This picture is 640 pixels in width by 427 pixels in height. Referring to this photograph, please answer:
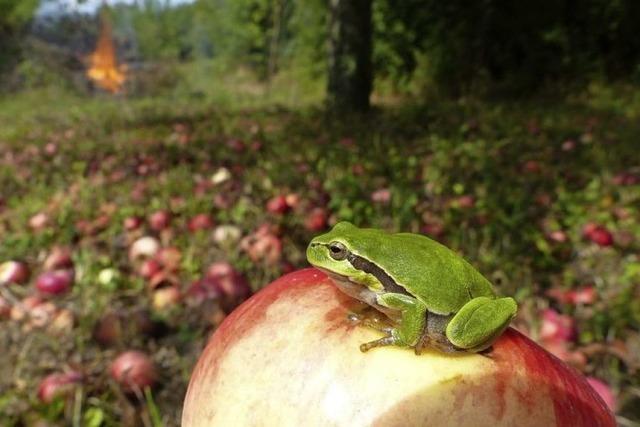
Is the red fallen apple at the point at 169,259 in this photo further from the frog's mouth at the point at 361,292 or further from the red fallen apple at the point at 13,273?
the frog's mouth at the point at 361,292

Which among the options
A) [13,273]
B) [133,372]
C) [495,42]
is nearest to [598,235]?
[133,372]

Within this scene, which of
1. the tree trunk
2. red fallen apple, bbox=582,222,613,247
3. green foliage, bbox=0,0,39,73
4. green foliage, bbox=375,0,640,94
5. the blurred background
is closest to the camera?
the blurred background

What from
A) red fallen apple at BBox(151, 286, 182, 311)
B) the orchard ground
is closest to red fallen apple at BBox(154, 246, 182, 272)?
the orchard ground

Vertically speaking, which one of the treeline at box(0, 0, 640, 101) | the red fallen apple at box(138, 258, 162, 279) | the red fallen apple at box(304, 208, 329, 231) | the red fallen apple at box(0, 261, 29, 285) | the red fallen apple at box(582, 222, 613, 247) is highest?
the treeline at box(0, 0, 640, 101)

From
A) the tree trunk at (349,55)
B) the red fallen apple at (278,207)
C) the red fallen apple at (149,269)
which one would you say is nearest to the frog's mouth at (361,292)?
the red fallen apple at (149,269)

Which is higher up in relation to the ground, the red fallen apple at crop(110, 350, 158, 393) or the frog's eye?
the frog's eye

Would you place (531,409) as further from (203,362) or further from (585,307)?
(585,307)

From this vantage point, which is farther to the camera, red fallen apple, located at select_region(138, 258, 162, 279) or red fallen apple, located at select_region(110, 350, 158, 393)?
red fallen apple, located at select_region(138, 258, 162, 279)

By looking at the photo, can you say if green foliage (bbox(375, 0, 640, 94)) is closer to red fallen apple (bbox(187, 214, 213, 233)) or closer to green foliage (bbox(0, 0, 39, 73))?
red fallen apple (bbox(187, 214, 213, 233))
